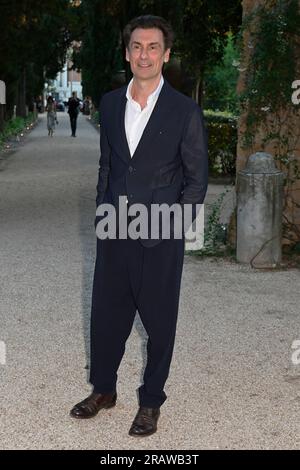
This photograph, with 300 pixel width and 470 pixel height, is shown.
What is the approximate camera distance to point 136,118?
12.6 feet

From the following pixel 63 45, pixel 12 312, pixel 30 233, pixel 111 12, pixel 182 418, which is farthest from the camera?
pixel 63 45

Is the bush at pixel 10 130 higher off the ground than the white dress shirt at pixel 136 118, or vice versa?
the white dress shirt at pixel 136 118

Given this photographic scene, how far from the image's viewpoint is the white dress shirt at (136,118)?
12.5 ft

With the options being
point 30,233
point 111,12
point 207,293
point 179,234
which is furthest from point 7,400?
point 111,12

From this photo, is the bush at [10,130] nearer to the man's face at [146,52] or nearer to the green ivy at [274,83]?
the green ivy at [274,83]

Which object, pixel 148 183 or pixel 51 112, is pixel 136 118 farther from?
pixel 51 112

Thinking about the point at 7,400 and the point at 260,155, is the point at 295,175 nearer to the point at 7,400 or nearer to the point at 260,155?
the point at 260,155

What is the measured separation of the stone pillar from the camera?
26.1 feet

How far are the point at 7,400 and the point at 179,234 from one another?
136 centimetres

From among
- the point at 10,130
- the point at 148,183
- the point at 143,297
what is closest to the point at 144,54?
the point at 148,183

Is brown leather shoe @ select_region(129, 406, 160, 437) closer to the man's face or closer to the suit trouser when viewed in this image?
the suit trouser

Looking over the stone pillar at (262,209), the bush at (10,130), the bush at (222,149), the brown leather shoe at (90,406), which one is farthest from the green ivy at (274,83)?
the bush at (10,130)

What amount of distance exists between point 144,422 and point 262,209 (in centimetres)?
438

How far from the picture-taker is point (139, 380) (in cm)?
470
